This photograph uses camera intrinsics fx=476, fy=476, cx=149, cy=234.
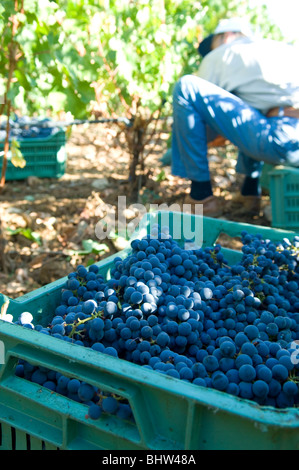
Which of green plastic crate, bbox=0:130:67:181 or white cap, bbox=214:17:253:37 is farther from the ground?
white cap, bbox=214:17:253:37

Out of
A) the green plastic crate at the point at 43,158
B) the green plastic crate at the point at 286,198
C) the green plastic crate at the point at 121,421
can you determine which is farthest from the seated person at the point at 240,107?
the green plastic crate at the point at 121,421

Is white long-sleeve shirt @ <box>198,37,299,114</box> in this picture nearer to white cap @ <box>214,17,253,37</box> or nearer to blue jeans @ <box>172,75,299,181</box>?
blue jeans @ <box>172,75,299,181</box>

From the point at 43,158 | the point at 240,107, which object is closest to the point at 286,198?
the point at 240,107

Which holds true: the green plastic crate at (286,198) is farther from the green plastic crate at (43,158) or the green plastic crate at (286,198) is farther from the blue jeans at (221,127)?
the green plastic crate at (43,158)

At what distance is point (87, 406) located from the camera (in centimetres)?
88

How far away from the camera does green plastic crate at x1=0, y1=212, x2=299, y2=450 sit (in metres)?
0.72

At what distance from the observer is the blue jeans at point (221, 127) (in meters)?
2.76

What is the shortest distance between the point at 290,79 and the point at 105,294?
2.12m

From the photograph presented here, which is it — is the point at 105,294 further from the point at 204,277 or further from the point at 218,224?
the point at 218,224

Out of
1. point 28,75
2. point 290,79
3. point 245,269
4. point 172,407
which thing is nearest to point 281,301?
point 245,269

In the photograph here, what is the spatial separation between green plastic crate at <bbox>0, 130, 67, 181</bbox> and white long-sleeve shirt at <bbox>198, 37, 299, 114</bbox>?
1.53m

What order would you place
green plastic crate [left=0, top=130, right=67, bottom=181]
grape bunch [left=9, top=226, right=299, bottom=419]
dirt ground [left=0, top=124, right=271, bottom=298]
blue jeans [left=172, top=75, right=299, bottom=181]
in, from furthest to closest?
green plastic crate [left=0, top=130, right=67, bottom=181], blue jeans [left=172, top=75, right=299, bottom=181], dirt ground [left=0, top=124, right=271, bottom=298], grape bunch [left=9, top=226, right=299, bottom=419]

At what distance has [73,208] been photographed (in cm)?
335

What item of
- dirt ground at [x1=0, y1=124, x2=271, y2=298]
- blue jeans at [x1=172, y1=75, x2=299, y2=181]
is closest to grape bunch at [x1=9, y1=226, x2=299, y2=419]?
dirt ground at [x1=0, y1=124, x2=271, y2=298]
